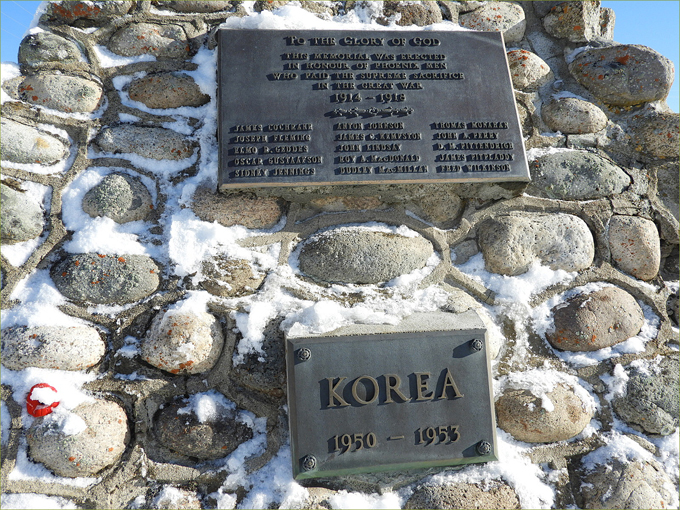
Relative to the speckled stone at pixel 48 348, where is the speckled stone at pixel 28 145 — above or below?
above

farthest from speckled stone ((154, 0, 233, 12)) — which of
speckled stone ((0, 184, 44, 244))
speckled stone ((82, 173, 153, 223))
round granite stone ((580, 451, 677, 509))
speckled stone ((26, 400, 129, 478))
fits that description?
round granite stone ((580, 451, 677, 509))

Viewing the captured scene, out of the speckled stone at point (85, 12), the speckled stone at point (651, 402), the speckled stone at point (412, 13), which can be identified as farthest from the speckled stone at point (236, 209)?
the speckled stone at point (651, 402)

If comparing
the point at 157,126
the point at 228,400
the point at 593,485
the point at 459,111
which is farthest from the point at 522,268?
the point at 157,126

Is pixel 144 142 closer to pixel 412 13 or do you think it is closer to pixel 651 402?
pixel 412 13

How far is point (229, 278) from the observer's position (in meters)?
2.22

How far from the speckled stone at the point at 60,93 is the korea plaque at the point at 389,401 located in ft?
5.49

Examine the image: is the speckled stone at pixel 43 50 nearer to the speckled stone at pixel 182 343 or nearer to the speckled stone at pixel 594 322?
the speckled stone at pixel 182 343

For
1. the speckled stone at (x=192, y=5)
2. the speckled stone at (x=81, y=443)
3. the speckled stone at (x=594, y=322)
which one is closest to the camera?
the speckled stone at (x=81, y=443)

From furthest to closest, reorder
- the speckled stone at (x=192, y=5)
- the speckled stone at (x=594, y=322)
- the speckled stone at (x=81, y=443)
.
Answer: the speckled stone at (x=192, y=5) → the speckled stone at (x=594, y=322) → the speckled stone at (x=81, y=443)

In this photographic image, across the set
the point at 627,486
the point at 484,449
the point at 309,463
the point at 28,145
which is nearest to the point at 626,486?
the point at 627,486

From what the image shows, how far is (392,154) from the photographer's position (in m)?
2.33

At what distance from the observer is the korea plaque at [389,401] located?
76.7 inches

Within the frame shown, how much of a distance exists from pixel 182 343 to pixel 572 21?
306 centimetres

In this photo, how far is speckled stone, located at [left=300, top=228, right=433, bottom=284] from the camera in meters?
2.28
